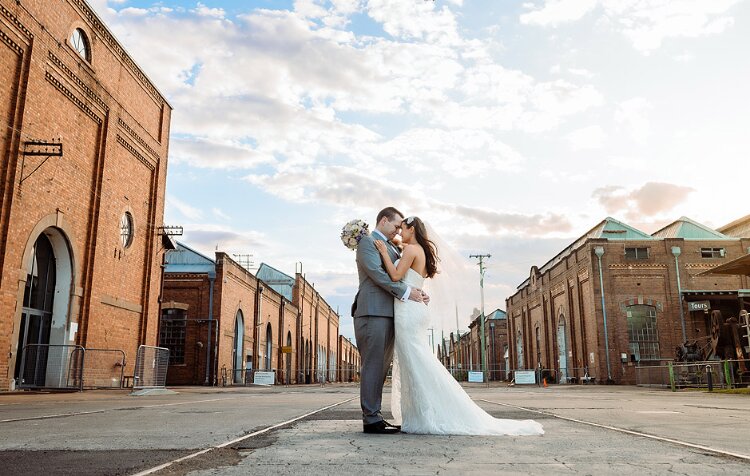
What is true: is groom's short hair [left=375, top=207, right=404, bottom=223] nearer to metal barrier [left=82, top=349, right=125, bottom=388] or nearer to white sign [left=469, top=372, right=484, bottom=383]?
metal barrier [left=82, top=349, right=125, bottom=388]

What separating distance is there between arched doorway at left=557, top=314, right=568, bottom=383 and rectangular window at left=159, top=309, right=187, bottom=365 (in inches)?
936

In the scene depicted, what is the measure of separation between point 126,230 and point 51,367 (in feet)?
18.4

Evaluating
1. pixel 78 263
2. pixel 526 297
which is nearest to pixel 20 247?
pixel 78 263

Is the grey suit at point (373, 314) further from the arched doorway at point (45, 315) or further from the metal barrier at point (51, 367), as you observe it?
the metal barrier at point (51, 367)

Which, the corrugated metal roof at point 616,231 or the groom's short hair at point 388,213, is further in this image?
the corrugated metal roof at point 616,231

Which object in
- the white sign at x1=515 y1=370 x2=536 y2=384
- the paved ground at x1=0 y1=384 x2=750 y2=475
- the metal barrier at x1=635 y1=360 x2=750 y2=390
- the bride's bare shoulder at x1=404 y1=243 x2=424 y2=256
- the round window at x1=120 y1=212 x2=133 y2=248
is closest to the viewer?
the paved ground at x1=0 y1=384 x2=750 y2=475

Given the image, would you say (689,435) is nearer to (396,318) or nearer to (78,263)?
(396,318)

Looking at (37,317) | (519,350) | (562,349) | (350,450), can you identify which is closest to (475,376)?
(562,349)

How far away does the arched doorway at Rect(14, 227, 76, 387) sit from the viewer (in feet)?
47.9

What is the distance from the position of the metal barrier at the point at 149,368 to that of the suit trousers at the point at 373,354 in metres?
12.4

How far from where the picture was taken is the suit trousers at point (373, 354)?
4.48 metres

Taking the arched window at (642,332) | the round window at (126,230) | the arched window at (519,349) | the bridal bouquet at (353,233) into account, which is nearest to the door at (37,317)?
the round window at (126,230)

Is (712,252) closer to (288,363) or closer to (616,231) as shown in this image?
(616,231)

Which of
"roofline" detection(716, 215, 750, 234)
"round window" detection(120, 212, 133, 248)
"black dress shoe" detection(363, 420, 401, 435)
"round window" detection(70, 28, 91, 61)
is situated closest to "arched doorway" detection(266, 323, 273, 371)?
"round window" detection(120, 212, 133, 248)
